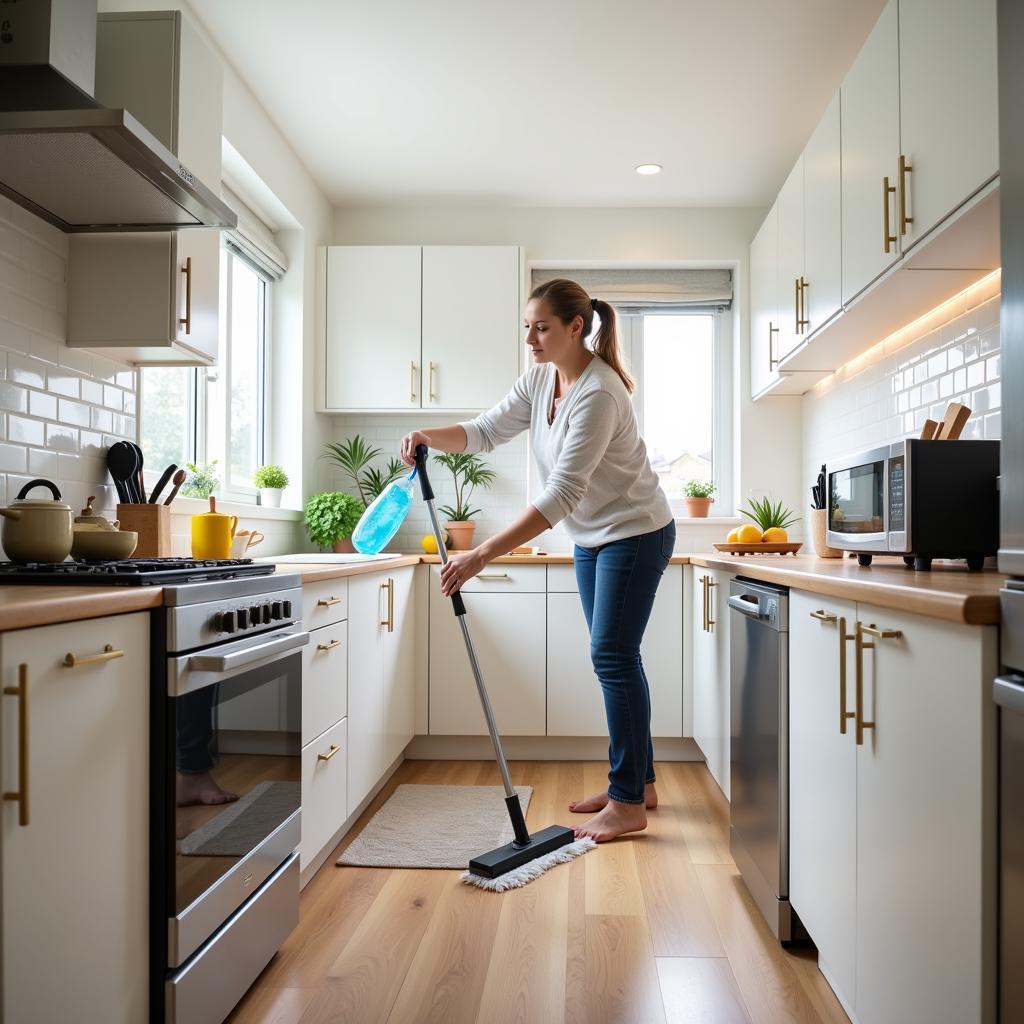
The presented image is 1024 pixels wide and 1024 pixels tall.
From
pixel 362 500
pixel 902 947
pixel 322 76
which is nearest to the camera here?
pixel 902 947

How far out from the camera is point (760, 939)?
200 centimetres

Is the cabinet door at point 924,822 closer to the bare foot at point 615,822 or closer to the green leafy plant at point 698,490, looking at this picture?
the bare foot at point 615,822

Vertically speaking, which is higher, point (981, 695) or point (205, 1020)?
point (981, 695)

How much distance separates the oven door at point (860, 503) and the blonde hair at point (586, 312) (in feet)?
2.29

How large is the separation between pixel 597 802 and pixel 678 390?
222 cm

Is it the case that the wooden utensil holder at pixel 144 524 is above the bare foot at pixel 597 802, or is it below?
above

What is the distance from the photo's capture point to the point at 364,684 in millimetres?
2705

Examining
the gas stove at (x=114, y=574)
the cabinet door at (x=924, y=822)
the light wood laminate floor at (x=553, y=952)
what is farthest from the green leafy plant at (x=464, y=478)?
the cabinet door at (x=924, y=822)

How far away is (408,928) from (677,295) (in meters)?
3.21

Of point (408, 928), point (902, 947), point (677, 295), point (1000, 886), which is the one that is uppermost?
point (677, 295)

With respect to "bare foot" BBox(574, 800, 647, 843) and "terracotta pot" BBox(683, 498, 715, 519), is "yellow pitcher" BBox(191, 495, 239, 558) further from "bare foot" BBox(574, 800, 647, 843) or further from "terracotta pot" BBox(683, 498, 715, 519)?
"terracotta pot" BBox(683, 498, 715, 519)

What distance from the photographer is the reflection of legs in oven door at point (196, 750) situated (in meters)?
1.40

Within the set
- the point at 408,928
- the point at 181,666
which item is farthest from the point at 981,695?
the point at 408,928

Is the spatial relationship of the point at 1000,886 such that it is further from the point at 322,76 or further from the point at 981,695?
the point at 322,76
